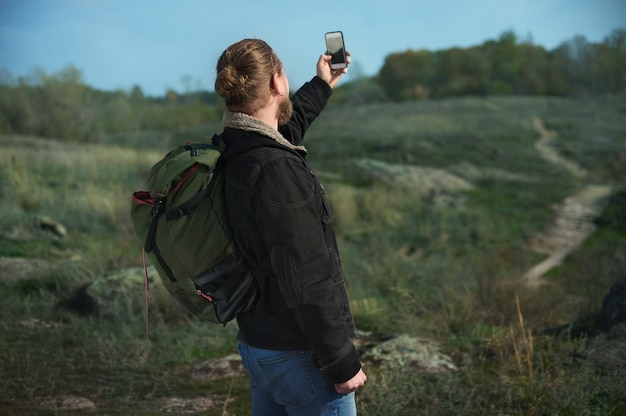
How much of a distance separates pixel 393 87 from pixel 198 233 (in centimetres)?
6167

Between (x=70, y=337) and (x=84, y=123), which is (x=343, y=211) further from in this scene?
(x=84, y=123)

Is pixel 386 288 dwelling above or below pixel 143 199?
below

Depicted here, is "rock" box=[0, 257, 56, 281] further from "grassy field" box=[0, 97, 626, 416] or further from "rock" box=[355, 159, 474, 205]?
"rock" box=[355, 159, 474, 205]

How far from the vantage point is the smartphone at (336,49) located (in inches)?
115

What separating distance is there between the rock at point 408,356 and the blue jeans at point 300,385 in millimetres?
2297

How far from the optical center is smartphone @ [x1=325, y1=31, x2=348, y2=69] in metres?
2.93

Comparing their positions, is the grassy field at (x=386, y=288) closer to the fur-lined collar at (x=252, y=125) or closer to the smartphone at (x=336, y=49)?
the smartphone at (x=336, y=49)

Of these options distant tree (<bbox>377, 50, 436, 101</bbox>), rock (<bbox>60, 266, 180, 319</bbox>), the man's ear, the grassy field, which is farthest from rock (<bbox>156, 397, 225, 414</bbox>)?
distant tree (<bbox>377, 50, 436, 101</bbox>)

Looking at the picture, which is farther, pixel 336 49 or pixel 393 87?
pixel 393 87

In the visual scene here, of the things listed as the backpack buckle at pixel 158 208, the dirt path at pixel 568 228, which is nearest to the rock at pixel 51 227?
the dirt path at pixel 568 228

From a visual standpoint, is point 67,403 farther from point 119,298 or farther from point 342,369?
point 342,369

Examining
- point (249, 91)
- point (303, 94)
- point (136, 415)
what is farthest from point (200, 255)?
point (136, 415)

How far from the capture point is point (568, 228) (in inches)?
551

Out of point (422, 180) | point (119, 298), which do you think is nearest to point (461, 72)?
point (422, 180)
